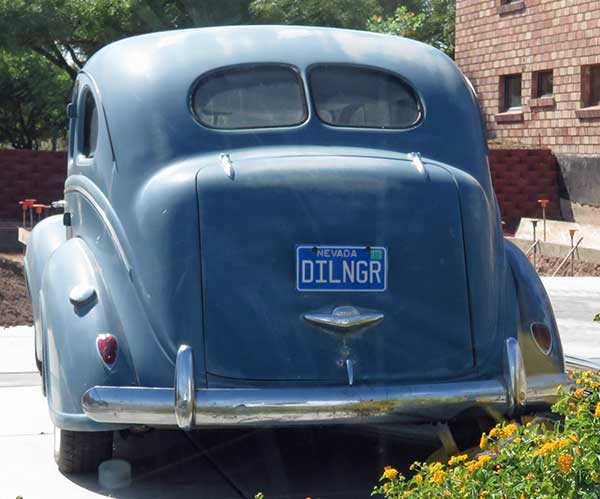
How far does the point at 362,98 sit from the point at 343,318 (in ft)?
4.30

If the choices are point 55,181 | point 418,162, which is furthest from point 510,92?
point 418,162

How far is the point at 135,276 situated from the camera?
5.17 m

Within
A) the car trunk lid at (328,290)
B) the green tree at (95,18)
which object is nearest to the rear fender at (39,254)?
the car trunk lid at (328,290)

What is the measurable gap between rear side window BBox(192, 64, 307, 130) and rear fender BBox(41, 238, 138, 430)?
89cm

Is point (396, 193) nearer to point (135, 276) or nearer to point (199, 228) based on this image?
point (199, 228)

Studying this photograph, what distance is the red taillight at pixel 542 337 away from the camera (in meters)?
5.54

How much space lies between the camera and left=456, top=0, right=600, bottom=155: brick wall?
2256 centimetres

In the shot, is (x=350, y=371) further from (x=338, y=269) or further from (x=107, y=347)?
(x=107, y=347)

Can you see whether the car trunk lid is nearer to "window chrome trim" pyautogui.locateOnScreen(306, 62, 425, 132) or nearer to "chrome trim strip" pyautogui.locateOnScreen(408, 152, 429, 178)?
"chrome trim strip" pyautogui.locateOnScreen(408, 152, 429, 178)

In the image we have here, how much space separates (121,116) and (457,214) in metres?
1.65

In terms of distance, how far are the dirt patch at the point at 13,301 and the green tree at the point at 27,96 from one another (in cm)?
1910

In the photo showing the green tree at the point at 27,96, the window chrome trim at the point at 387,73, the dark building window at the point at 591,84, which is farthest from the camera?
the green tree at the point at 27,96

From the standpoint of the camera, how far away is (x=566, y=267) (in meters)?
15.5

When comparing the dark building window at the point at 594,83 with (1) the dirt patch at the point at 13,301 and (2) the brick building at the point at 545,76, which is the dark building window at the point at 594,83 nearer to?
(2) the brick building at the point at 545,76
